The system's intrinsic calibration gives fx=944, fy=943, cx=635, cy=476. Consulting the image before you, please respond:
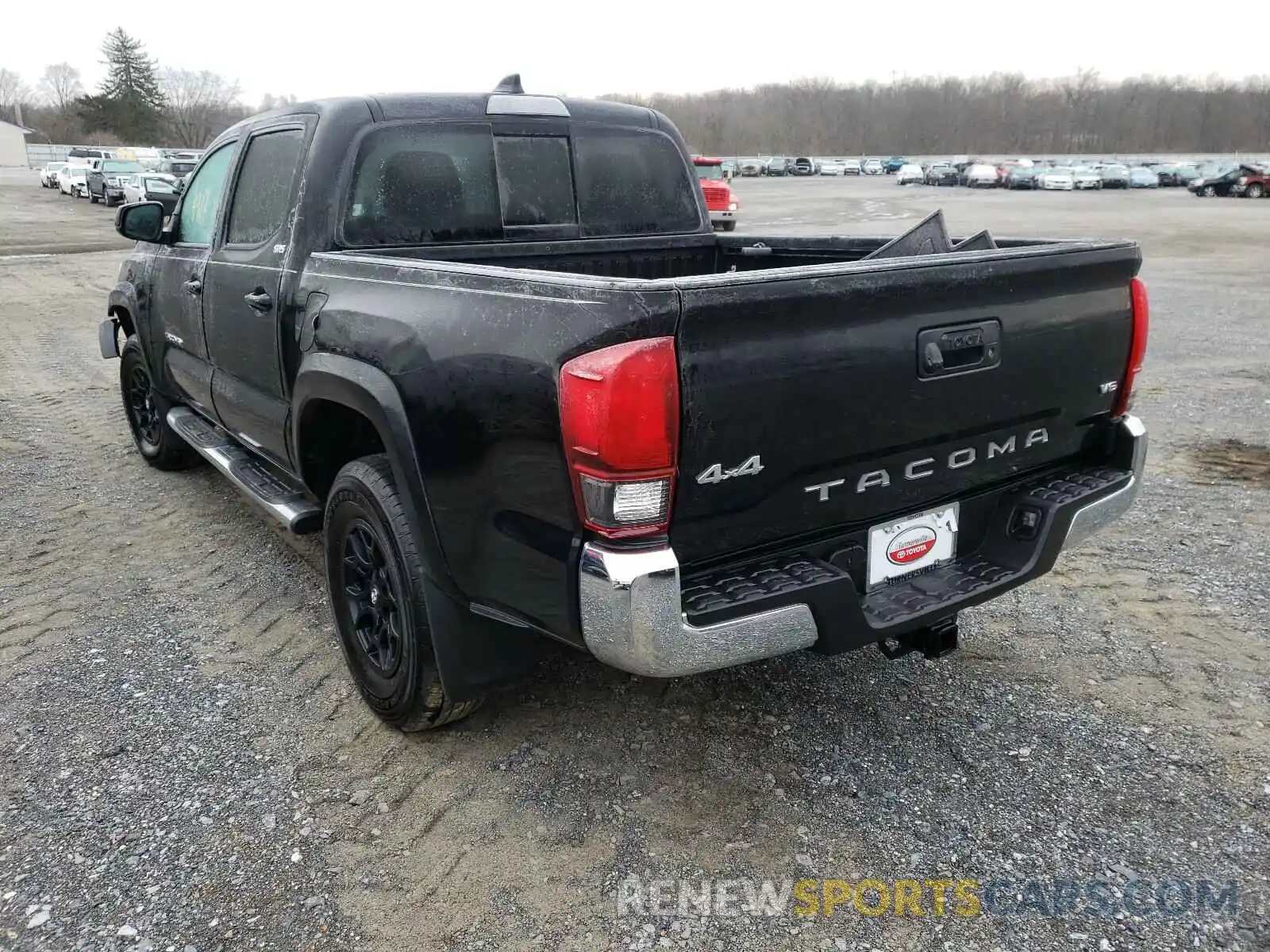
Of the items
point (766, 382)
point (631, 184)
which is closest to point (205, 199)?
point (631, 184)

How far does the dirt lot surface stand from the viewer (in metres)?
2.38

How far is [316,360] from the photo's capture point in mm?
3084

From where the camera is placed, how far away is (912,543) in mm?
2715

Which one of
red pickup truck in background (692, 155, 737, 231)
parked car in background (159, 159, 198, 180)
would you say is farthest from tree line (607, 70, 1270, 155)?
red pickup truck in background (692, 155, 737, 231)

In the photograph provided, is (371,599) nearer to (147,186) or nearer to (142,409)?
(142,409)

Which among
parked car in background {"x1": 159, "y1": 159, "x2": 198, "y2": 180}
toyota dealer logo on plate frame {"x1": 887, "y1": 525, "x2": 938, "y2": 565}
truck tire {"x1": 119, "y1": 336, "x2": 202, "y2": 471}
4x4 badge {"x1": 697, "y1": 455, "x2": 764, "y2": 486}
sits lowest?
truck tire {"x1": 119, "y1": 336, "x2": 202, "y2": 471}

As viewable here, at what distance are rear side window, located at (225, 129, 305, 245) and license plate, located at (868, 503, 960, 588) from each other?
248cm

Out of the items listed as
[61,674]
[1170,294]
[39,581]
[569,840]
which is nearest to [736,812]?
[569,840]

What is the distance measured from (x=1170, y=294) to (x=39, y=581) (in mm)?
14121

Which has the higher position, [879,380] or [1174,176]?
[879,380]

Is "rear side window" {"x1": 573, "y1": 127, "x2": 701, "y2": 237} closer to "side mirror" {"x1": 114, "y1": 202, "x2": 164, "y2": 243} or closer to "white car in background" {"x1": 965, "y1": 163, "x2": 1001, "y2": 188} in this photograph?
"side mirror" {"x1": 114, "y1": 202, "x2": 164, "y2": 243}

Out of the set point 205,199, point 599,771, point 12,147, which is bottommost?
point 599,771

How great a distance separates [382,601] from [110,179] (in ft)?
124

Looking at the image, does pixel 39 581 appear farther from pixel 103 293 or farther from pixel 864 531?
pixel 103 293
